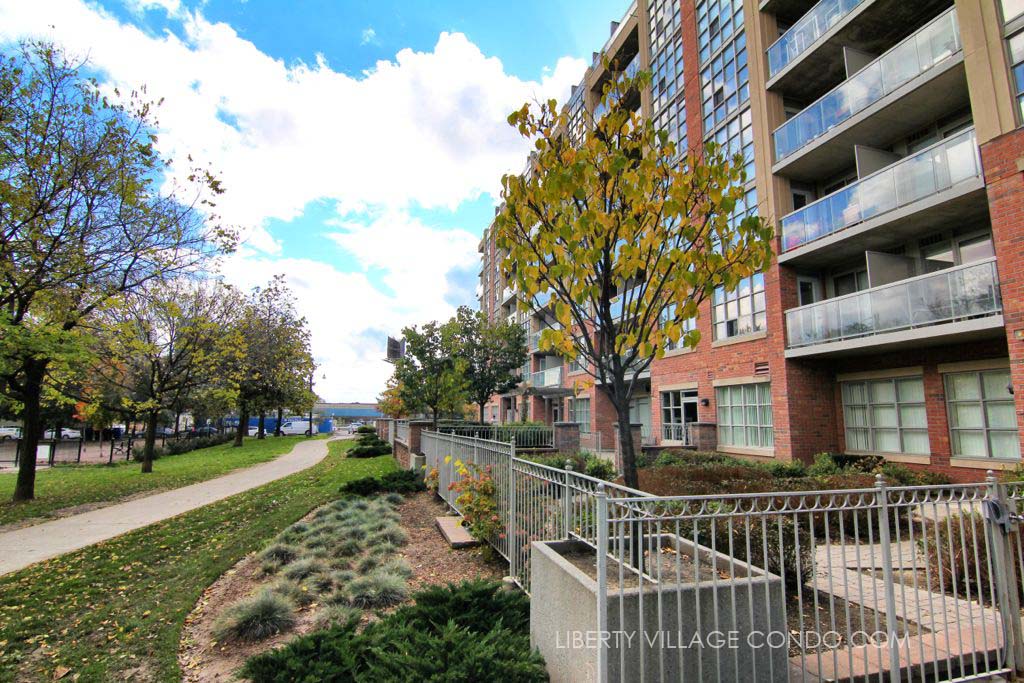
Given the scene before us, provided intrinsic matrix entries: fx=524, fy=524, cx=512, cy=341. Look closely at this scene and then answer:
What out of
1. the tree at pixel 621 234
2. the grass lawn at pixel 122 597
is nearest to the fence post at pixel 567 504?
the tree at pixel 621 234

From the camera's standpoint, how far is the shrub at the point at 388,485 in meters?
11.3

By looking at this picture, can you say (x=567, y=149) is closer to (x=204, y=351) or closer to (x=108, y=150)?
(x=108, y=150)

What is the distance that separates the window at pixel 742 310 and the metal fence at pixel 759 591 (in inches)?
473

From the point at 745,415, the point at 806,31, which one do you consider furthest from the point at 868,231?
the point at 745,415

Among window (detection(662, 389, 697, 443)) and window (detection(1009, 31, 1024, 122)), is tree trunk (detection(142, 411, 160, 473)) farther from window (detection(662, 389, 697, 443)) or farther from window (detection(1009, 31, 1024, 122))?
window (detection(1009, 31, 1024, 122))

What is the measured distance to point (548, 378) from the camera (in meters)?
34.7

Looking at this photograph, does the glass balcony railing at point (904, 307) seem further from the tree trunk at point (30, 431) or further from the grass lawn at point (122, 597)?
the tree trunk at point (30, 431)

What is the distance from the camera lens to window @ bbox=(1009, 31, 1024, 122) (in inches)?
389

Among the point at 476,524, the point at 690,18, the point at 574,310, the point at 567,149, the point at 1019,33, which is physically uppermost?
the point at 690,18

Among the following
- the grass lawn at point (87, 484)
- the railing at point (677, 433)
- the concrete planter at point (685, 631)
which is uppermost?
the railing at point (677, 433)

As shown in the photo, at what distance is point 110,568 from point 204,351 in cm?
1647

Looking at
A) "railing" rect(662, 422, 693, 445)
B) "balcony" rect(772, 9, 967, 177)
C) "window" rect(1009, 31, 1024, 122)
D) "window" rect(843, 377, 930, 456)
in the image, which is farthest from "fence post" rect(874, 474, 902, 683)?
"railing" rect(662, 422, 693, 445)

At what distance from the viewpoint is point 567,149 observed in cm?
441

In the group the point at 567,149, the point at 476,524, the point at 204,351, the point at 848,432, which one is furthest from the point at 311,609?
the point at 204,351
